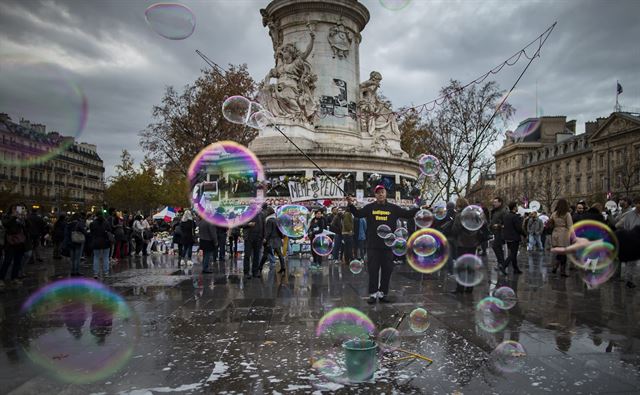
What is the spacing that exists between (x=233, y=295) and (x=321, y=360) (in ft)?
15.0

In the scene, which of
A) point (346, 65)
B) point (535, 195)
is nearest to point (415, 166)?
point (346, 65)

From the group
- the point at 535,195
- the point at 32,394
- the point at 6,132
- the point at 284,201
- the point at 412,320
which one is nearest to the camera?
the point at 32,394

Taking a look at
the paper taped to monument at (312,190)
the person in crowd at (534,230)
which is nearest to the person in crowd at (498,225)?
the person in crowd at (534,230)

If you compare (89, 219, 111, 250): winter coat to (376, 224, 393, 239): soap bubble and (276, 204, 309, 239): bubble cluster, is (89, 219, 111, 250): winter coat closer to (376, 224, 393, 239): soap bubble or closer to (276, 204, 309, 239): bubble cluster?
(276, 204, 309, 239): bubble cluster

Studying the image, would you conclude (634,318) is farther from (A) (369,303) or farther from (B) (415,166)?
(B) (415,166)

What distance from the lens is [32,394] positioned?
13.4ft

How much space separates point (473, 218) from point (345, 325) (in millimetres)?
3314

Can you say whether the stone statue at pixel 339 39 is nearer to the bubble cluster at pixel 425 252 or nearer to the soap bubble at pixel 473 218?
the bubble cluster at pixel 425 252

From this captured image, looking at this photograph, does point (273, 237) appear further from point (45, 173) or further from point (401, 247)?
point (45, 173)

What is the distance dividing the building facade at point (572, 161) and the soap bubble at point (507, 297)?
140 ft

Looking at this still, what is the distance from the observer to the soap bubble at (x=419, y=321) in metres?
6.18

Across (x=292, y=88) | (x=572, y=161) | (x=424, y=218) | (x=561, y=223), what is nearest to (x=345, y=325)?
(x=424, y=218)

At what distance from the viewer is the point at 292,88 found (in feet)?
82.8

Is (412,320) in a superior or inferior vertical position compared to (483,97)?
inferior
